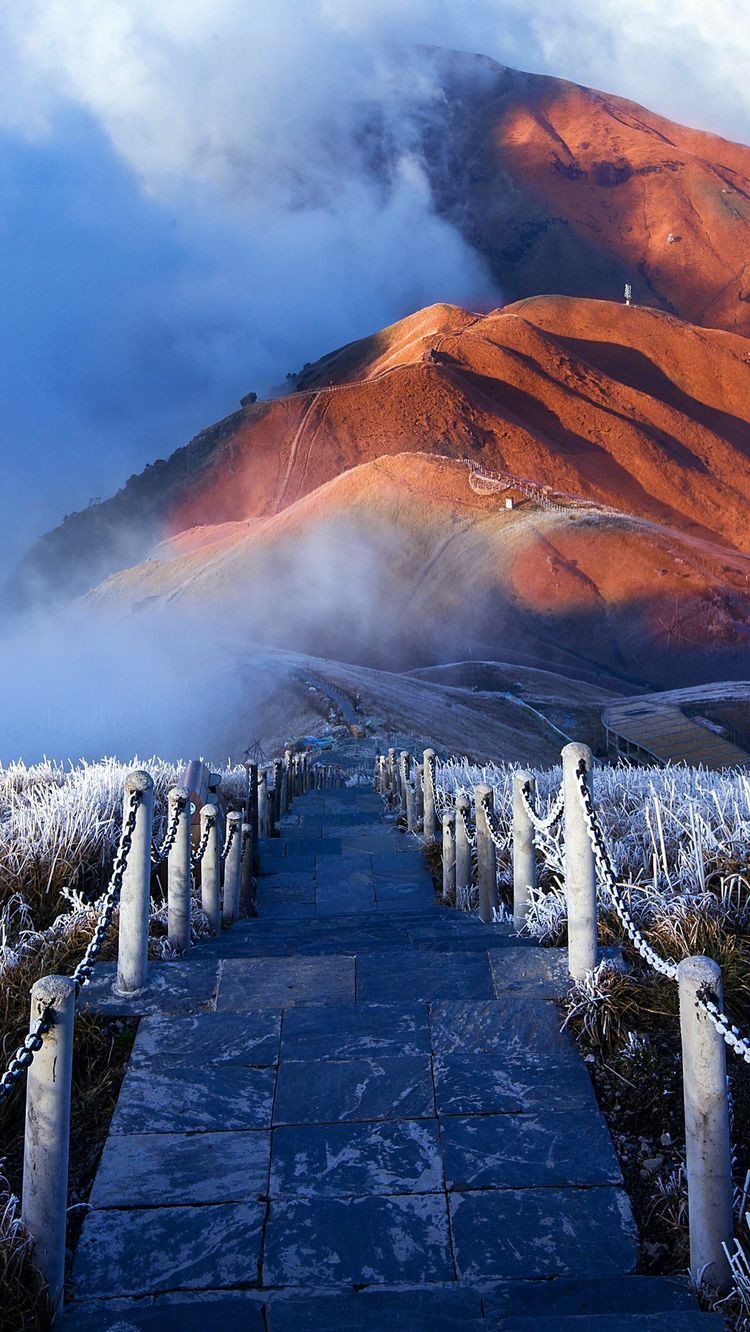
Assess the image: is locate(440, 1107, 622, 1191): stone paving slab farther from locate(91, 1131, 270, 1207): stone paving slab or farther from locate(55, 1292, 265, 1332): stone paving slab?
locate(55, 1292, 265, 1332): stone paving slab

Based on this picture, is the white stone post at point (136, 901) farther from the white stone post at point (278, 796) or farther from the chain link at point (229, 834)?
the white stone post at point (278, 796)

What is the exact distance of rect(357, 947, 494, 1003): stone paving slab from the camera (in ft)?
13.6

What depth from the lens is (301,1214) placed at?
2.97 meters

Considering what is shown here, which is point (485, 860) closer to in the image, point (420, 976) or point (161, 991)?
point (420, 976)

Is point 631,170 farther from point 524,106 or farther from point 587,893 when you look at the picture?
point 587,893

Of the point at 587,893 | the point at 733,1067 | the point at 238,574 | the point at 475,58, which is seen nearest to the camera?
the point at 733,1067

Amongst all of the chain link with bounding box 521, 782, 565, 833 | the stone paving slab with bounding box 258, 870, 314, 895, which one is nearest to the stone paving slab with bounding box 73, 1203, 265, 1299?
the chain link with bounding box 521, 782, 565, 833

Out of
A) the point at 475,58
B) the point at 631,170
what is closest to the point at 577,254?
the point at 631,170

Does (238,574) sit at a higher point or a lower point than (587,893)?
higher

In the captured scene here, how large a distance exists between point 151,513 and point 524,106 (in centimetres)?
8533

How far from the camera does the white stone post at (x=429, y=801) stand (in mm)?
9273

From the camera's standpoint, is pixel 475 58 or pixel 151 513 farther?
pixel 475 58

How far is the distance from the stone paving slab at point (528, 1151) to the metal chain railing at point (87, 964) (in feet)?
4.23

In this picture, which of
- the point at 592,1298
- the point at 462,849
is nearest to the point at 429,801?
the point at 462,849
